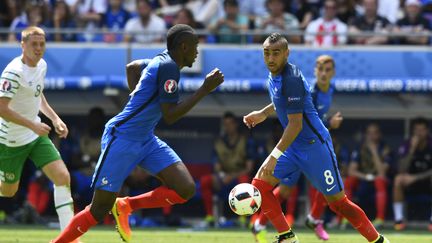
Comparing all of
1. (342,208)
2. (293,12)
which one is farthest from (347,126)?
(342,208)

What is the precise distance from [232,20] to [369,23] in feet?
A: 7.70

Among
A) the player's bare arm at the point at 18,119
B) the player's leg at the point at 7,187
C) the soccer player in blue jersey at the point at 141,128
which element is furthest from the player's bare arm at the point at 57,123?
the soccer player in blue jersey at the point at 141,128

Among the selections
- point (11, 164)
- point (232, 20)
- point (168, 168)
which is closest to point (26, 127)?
point (11, 164)

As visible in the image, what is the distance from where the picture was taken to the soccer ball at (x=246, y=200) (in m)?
9.71

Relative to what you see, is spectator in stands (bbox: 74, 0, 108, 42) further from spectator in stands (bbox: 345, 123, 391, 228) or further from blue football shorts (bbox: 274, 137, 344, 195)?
blue football shorts (bbox: 274, 137, 344, 195)

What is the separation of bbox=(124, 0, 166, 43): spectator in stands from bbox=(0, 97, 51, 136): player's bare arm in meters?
6.72

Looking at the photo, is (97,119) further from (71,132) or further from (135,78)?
(135,78)

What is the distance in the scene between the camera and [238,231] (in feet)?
49.6

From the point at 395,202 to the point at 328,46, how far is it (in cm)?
277

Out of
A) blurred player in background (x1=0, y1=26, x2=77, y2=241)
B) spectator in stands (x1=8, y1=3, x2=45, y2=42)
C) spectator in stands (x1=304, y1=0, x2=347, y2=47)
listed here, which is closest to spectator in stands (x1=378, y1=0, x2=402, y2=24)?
spectator in stands (x1=304, y1=0, x2=347, y2=47)

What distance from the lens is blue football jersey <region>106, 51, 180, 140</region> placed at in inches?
348

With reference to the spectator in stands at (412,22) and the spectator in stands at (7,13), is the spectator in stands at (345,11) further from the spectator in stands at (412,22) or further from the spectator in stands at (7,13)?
the spectator in stands at (7,13)

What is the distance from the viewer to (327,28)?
1684cm

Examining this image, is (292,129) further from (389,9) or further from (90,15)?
(389,9)
